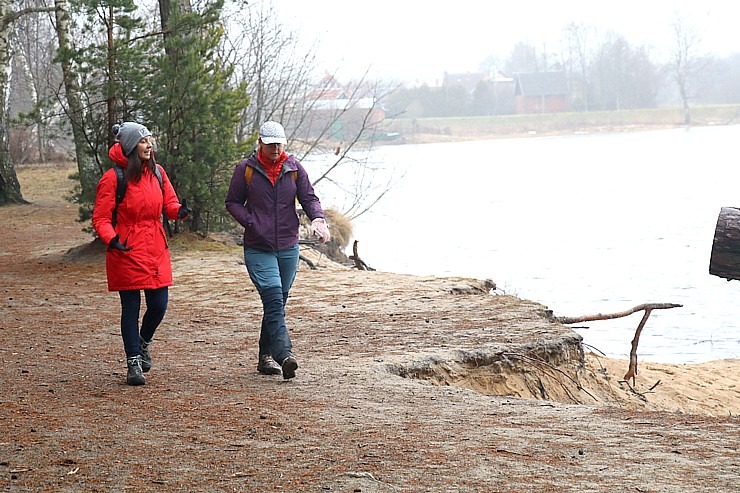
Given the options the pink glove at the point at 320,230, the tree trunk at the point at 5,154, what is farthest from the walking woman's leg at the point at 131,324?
the tree trunk at the point at 5,154

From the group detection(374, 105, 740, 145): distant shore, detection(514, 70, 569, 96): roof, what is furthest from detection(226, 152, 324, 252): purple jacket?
detection(514, 70, 569, 96): roof

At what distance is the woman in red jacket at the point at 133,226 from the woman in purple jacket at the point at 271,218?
453 millimetres

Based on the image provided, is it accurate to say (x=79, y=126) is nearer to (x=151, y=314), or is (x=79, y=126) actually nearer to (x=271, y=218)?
(x=151, y=314)

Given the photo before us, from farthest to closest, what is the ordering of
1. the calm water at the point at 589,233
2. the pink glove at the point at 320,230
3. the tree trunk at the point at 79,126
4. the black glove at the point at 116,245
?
the calm water at the point at 589,233 < the tree trunk at the point at 79,126 < the pink glove at the point at 320,230 < the black glove at the point at 116,245

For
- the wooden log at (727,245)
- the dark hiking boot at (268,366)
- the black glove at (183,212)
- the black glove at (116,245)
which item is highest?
the black glove at (183,212)

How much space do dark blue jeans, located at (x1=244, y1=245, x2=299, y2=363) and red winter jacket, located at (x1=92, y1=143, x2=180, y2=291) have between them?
24.2 inches

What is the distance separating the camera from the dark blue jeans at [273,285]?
7.25 m

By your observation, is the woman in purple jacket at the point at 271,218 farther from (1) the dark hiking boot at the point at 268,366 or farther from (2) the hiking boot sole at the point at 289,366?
(1) the dark hiking boot at the point at 268,366

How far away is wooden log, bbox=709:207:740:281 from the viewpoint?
8211mm

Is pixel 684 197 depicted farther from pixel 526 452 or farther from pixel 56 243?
pixel 526 452

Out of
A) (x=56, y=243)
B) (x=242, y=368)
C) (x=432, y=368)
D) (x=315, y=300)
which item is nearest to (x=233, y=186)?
(x=242, y=368)

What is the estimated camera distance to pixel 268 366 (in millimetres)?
7613

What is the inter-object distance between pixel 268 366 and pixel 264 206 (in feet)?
3.92

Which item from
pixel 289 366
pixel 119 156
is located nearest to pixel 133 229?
pixel 119 156
